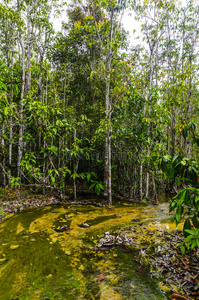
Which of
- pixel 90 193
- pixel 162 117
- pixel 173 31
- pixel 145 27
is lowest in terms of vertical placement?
pixel 90 193

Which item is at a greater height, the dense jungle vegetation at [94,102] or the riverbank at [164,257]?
the dense jungle vegetation at [94,102]

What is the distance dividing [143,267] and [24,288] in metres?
1.62

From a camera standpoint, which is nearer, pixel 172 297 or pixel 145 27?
pixel 172 297

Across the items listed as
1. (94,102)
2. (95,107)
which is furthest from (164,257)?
(94,102)

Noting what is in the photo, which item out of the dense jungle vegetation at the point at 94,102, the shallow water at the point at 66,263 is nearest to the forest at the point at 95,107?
the dense jungle vegetation at the point at 94,102

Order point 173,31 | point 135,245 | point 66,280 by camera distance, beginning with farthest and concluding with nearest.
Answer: point 173,31 < point 135,245 < point 66,280

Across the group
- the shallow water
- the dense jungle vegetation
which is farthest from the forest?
the shallow water

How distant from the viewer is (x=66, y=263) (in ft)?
9.02

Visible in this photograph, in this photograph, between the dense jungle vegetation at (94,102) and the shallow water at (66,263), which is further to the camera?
the dense jungle vegetation at (94,102)

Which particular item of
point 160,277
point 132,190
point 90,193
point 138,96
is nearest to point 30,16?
point 138,96

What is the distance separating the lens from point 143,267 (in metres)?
2.62

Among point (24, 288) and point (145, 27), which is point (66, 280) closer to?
point (24, 288)

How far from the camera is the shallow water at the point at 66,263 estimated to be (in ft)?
6.99

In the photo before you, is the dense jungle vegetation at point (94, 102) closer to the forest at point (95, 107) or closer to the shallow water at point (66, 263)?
the forest at point (95, 107)
